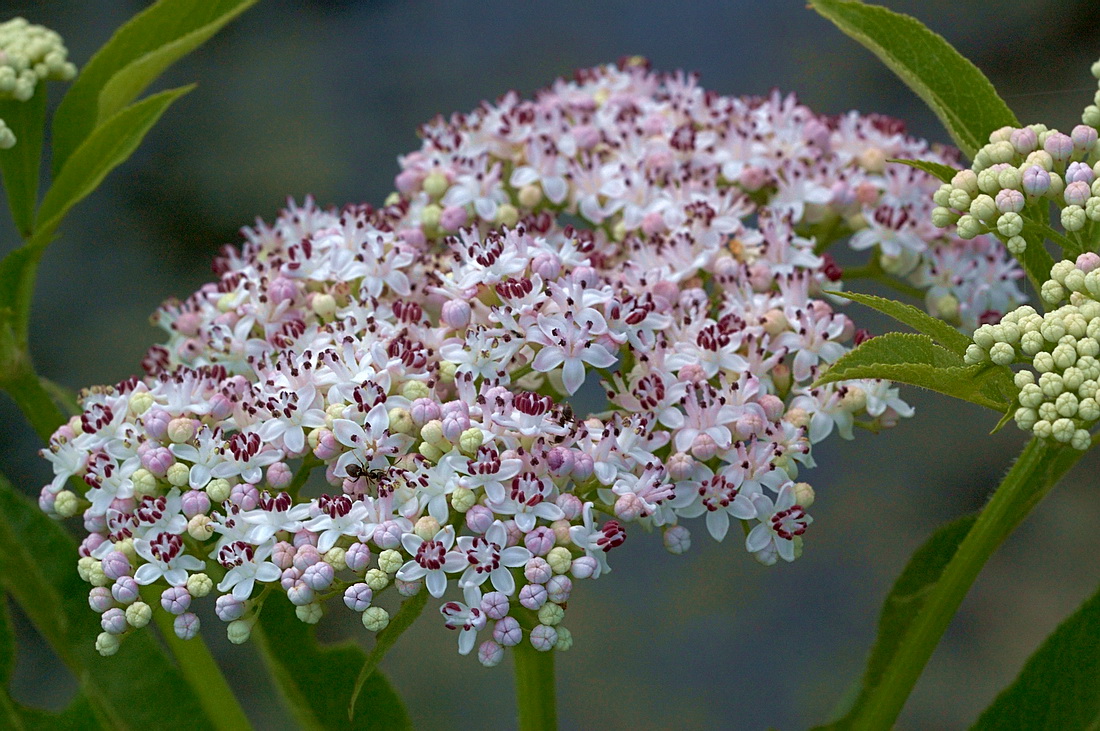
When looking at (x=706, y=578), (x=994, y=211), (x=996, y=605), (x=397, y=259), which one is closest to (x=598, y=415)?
(x=397, y=259)

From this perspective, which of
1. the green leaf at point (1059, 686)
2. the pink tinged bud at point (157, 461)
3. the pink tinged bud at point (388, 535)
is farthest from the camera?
the green leaf at point (1059, 686)

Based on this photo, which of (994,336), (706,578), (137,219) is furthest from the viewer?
(137,219)

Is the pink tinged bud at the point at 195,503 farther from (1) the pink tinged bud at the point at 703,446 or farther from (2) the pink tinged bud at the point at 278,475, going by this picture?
(1) the pink tinged bud at the point at 703,446

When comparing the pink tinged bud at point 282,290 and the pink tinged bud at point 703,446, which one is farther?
the pink tinged bud at point 282,290

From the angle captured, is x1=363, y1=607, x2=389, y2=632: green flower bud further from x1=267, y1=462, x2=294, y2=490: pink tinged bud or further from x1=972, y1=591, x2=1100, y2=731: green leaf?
x1=972, y1=591, x2=1100, y2=731: green leaf

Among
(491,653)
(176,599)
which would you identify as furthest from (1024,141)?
(176,599)

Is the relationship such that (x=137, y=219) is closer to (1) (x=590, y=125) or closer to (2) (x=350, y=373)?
(1) (x=590, y=125)

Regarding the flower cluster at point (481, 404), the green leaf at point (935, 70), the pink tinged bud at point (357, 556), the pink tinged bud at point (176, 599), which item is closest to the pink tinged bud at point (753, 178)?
the flower cluster at point (481, 404)
